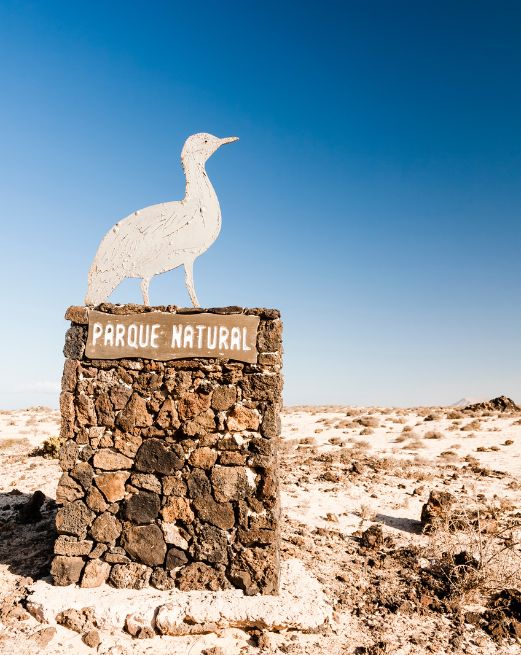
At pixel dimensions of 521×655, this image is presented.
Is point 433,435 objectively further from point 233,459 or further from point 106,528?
point 106,528

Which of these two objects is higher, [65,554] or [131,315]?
[131,315]

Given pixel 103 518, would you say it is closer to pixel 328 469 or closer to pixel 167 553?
pixel 167 553

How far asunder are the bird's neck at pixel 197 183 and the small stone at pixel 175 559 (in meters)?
4.02

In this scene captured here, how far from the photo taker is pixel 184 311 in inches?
209

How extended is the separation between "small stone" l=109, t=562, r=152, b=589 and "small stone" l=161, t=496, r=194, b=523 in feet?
1.97

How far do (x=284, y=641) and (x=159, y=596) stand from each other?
4.41 feet

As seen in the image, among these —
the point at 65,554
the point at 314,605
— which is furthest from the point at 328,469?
the point at 65,554

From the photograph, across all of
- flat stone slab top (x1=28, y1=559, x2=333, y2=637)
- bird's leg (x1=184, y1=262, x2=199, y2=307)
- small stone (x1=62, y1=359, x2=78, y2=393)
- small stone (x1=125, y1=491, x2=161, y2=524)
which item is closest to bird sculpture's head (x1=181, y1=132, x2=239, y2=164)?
bird's leg (x1=184, y1=262, x2=199, y2=307)

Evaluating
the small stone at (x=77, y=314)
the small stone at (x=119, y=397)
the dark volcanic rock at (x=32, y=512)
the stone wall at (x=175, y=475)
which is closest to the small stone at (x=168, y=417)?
the stone wall at (x=175, y=475)

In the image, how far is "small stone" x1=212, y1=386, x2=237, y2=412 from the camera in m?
5.15

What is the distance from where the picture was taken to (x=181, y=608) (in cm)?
470

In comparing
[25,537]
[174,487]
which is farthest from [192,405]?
[25,537]

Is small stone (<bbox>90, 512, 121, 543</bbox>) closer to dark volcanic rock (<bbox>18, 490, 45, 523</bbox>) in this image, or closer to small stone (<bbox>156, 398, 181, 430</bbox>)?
small stone (<bbox>156, 398, 181, 430</bbox>)

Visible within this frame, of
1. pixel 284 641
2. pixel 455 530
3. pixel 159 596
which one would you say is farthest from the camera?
pixel 455 530
